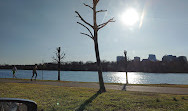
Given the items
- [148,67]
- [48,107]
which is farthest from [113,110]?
[148,67]

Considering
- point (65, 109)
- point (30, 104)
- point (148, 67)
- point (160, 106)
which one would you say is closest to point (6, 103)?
point (30, 104)

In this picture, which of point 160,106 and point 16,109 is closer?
point 16,109

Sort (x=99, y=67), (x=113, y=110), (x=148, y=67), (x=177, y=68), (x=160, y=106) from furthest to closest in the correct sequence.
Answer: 1. (x=148, y=67)
2. (x=177, y=68)
3. (x=99, y=67)
4. (x=160, y=106)
5. (x=113, y=110)

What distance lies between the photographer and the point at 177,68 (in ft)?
361

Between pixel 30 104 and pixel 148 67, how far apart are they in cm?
12397

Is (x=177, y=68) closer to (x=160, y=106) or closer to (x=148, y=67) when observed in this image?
(x=148, y=67)

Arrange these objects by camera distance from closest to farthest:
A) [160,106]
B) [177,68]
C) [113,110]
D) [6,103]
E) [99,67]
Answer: [6,103] < [113,110] < [160,106] < [99,67] < [177,68]

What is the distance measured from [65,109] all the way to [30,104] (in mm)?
4556

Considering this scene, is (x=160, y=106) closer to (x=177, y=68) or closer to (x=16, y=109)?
(x=16, y=109)

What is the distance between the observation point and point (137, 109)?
6.48 meters

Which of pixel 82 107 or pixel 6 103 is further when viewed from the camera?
pixel 82 107

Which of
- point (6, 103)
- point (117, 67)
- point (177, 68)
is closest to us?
point (6, 103)

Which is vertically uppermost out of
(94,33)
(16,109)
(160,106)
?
(94,33)

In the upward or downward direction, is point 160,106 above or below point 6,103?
below
